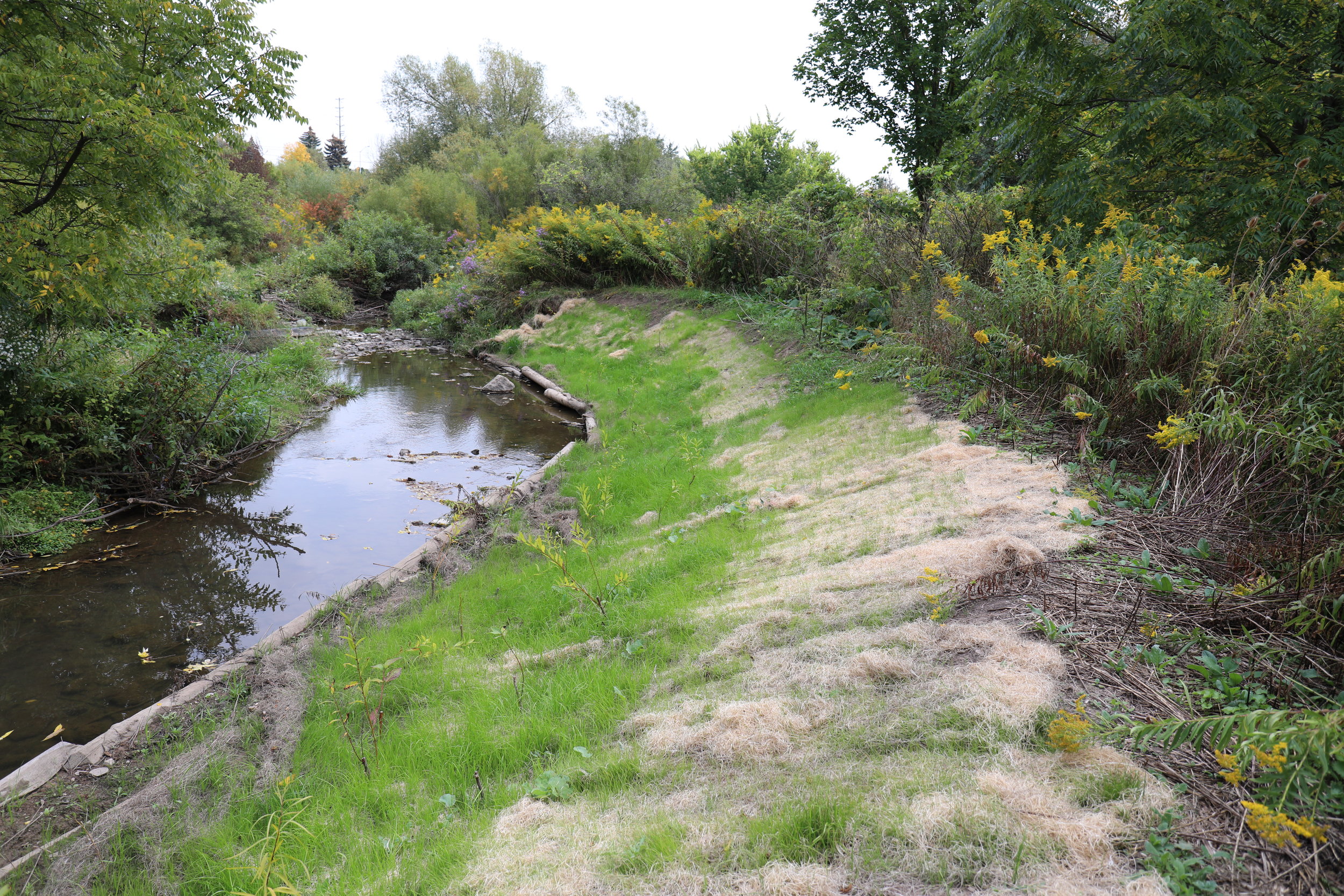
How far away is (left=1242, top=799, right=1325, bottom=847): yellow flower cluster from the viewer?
61.9 inches

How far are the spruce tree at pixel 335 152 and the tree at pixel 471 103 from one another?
126ft

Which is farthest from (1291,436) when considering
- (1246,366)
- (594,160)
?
(594,160)

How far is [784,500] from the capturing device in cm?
588

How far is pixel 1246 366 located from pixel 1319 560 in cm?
220

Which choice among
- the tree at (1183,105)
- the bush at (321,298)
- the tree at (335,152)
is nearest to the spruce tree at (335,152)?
the tree at (335,152)

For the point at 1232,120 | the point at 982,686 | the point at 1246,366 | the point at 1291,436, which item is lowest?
the point at 982,686

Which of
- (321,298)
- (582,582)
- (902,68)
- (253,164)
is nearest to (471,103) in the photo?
(253,164)

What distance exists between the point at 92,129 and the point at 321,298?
1865 cm

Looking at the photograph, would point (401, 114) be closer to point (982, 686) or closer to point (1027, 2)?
point (1027, 2)

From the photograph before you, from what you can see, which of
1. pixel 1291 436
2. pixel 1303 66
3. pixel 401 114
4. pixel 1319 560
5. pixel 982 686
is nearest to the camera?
pixel 1319 560

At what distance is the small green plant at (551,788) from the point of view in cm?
284

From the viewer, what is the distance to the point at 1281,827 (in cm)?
165

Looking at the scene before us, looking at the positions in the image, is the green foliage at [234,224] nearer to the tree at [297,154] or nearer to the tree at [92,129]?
the tree at [92,129]

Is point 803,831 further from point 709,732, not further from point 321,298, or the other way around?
point 321,298
